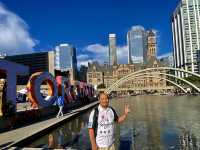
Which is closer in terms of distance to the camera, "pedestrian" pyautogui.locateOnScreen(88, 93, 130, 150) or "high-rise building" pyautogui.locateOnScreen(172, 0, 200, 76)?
"pedestrian" pyautogui.locateOnScreen(88, 93, 130, 150)

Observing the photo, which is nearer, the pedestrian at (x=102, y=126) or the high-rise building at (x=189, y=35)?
the pedestrian at (x=102, y=126)

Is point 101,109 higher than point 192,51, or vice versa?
point 192,51

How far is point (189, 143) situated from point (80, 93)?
39.0 meters

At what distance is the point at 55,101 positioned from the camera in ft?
103

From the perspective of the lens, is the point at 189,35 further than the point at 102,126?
Yes

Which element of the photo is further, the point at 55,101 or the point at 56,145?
the point at 55,101

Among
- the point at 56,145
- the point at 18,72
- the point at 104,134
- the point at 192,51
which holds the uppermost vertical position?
the point at 192,51

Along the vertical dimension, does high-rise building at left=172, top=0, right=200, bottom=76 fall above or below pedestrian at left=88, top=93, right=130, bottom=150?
above

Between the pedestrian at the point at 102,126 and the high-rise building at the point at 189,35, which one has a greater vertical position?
the high-rise building at the point at 189,35

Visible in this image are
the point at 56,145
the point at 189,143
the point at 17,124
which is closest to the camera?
the point at 189,143

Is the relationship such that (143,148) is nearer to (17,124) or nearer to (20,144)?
(20,144)

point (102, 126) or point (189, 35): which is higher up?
point (189, 35)

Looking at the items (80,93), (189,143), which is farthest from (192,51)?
(189,143)

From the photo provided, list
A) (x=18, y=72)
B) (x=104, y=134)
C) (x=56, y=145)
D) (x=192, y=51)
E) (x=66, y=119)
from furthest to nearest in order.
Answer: (x=192, y=51) → (x=66, y=119) → (x=18, y=72) → (x=56, y=145) → (x=104, y=134)
